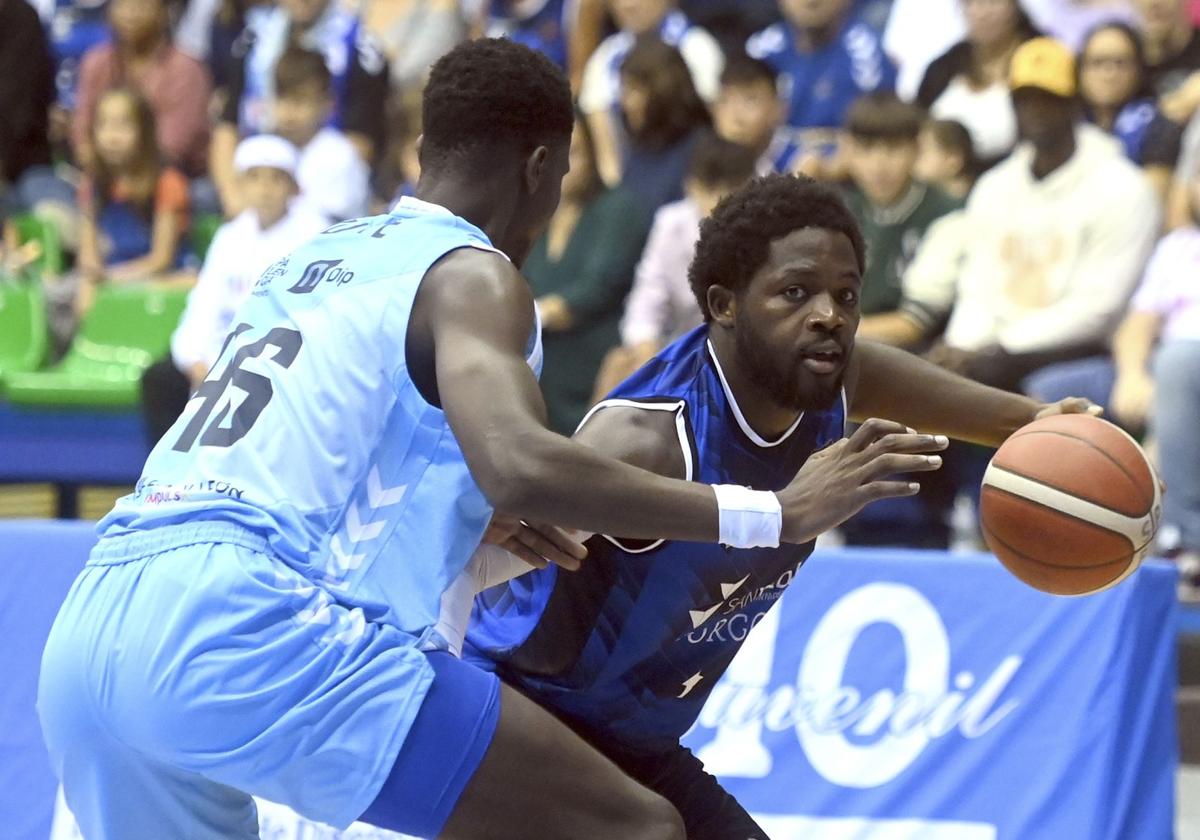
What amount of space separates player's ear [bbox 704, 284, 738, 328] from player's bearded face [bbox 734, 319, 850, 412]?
0.09m

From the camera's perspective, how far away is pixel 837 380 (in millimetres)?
3434

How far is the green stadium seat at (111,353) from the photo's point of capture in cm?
888

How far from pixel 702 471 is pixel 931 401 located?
710mm

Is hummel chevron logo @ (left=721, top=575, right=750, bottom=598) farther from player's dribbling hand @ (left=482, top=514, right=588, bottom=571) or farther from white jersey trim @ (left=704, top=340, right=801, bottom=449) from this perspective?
player's dribbling hand @ (left=482, top=514, right=588, bottom=571)

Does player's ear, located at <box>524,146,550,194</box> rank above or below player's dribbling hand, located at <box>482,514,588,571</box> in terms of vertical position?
above

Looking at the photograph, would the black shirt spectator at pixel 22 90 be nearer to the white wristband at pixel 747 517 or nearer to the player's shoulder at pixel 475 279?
the player's shoulder at pixel 475 279

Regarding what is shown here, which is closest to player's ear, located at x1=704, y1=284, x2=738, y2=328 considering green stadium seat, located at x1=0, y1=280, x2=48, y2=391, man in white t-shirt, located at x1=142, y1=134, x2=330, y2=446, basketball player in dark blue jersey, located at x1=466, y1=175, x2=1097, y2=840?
basketball player in dark blue jersey, located at x1=466, y1=175, x2=1097, y2=840

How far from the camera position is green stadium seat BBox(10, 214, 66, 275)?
9875mm

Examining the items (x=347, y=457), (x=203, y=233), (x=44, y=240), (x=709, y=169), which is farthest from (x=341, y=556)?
(x=44, y=240)

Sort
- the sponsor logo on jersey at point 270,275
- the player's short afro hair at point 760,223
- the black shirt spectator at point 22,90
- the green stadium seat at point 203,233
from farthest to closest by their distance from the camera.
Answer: the black shirt spectator at point 22,90 < the green stadium seat at point 203,233 < the player's short afro hair at point 760,223 < the sponsor logo on jersey at point 270,275

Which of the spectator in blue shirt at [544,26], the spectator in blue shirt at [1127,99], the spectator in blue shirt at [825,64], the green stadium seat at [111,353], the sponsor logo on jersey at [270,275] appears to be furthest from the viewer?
the spectator in blue shirt at [544,26]

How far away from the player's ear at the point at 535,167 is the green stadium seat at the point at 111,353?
19.6ft

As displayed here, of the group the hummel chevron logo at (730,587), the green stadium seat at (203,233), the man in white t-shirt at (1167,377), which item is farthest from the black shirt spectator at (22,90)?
the hummel chevron logo at (730,587)

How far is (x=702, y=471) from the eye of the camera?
11.3ft
